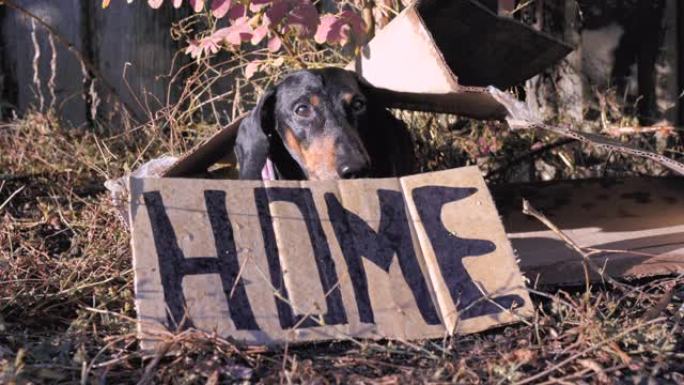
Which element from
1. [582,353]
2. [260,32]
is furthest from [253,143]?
[582,353]

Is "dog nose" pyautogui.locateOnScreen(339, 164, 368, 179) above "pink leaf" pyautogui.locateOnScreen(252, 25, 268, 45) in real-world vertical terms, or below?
below

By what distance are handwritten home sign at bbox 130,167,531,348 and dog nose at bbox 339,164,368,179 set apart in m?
0.33

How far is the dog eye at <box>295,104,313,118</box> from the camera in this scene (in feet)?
12.0

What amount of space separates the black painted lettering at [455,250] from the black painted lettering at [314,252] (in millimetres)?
320

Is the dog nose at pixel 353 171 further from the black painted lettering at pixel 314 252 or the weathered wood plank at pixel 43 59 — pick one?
the weathered wood plank at pixel 43 59

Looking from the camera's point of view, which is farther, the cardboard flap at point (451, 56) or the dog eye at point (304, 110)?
the dog eye at point (304, 110)

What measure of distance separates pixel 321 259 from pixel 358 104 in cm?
105

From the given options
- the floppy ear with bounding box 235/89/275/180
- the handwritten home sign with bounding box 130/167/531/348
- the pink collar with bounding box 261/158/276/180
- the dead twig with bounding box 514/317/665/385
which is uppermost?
the floppy ear with bounding box 235/89/275/180

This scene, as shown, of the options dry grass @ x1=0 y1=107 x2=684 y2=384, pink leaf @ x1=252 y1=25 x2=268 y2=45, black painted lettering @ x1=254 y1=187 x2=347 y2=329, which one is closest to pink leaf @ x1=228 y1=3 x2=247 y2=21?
pink leaf @ x1=252 y1=25 x2=268 y2=45

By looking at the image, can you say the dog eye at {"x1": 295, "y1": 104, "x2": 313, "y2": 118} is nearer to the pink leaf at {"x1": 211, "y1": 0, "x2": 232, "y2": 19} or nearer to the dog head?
the dog head

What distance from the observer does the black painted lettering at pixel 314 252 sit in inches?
104

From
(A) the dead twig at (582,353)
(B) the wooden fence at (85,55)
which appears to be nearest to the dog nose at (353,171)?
(A) the dead twig at (582,353)

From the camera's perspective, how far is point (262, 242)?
279cm

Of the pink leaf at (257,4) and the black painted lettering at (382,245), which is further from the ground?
the pink leaf at (257,4)
